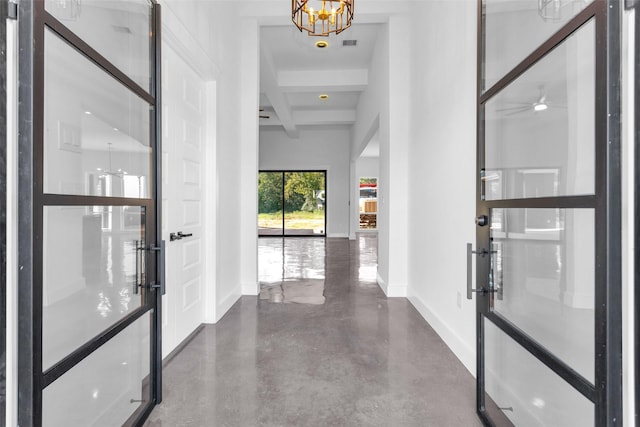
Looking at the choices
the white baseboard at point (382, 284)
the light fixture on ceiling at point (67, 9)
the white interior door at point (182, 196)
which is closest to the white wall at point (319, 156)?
the white baseboard at point (382, 284)

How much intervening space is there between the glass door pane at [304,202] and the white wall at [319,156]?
0.36 m

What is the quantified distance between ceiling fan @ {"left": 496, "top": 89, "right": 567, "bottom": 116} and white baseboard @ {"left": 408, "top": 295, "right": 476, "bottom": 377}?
63.9 inches

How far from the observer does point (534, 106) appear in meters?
1.59

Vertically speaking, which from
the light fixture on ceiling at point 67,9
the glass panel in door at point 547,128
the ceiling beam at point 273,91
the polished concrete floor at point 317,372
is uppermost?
the ceiling beam at point 273,91

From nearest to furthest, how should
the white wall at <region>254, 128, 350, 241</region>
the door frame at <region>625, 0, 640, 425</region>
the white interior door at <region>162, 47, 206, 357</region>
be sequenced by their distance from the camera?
the door frame at <region>625, 0, 640, 425</region> < the white interior door at <region>162, 47, 206, 357</region> < the white wall at <region>254, 128, 350, 241</region>

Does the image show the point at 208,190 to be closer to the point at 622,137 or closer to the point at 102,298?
the point at 102,298

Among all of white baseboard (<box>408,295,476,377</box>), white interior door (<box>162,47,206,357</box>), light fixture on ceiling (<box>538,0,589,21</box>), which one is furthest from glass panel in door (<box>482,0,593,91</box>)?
white interior door (<box>162,47,206,357</box>)

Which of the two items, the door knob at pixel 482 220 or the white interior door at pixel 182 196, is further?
the white interior door at pixel 182 196

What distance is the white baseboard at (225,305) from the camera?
3619mm

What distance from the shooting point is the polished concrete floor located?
201 cm

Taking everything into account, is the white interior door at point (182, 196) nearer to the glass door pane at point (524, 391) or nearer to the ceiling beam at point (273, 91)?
the glass door pane at point (524, 391)

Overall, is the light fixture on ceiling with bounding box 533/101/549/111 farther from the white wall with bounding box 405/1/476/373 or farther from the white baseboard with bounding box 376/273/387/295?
the white baseboard with bounding box 376/273/387/295

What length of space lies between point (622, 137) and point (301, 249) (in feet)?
28.3

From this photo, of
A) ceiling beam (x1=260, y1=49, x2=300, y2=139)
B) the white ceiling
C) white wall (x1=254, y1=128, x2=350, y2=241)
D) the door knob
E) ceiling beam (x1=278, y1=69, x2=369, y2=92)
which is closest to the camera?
the door knob
